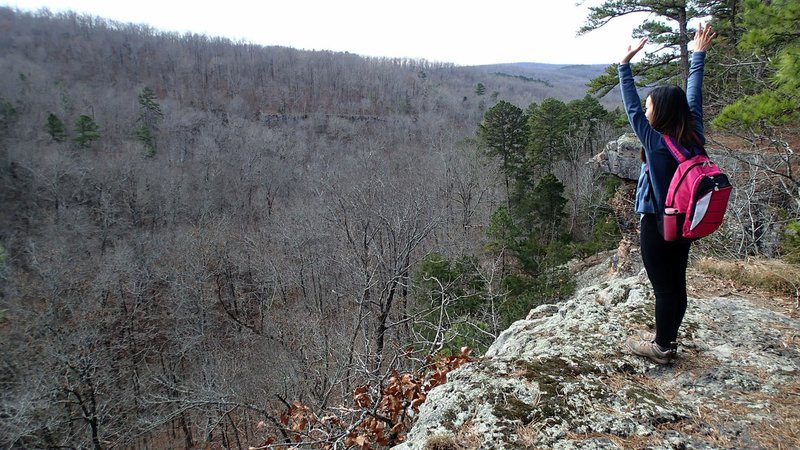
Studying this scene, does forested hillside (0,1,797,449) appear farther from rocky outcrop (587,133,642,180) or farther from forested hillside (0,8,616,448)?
rocky outcrop (587,133,642,180)

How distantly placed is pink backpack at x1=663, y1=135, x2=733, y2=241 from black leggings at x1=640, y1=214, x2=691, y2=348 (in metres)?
0.17

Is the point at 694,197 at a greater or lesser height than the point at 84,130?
greater

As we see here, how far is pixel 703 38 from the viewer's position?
2201 millimetres

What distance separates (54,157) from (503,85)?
8552 centimetres

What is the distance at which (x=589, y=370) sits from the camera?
226cm

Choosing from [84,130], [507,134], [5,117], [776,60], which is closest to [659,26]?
[776,60]

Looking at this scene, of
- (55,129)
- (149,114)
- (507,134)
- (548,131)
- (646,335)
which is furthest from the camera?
(149,114)

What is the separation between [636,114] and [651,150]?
190 millimetres

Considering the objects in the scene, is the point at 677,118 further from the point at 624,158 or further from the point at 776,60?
the point at 624,158

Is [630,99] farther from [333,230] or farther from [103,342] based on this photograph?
[103,342]

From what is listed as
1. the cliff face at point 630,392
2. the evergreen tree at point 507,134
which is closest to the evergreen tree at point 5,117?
the evergreen tree at point 507,134

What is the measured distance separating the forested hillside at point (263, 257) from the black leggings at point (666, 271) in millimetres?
→ 1464

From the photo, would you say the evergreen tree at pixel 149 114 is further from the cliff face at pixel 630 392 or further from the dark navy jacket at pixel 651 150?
the dark navy jacket at pixel 651 150

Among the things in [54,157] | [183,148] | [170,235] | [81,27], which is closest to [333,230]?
[170,235]
